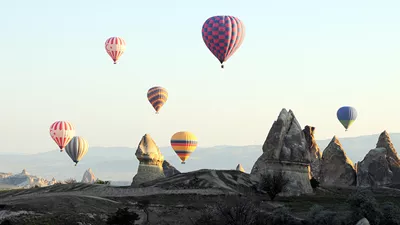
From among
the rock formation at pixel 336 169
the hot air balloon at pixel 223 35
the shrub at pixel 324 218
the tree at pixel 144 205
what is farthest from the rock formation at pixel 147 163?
the shrub at pixel 324 218

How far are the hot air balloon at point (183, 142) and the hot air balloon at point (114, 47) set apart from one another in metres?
20.0

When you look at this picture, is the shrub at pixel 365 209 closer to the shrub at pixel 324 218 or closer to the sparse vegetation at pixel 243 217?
the shrub at pixel 324 218

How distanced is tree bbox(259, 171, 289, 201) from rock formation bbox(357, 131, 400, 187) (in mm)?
33344

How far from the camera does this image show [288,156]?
94250 mm

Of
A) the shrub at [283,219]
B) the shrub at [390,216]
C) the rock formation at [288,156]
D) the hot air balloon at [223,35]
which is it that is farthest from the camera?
the hot air balloon at [223,35]

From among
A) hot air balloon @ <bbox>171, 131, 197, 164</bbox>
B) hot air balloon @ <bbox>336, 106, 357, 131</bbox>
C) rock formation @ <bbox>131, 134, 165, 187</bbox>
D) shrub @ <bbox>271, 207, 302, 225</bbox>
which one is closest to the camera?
shrub @ <bbox>271, 207, 302, 225</bbox>

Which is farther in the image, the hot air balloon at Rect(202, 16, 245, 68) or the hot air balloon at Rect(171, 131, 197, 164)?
the hot air balloon at Rect(171, 131, 197, 164)

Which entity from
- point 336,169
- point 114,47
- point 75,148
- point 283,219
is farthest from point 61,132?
point 283,219

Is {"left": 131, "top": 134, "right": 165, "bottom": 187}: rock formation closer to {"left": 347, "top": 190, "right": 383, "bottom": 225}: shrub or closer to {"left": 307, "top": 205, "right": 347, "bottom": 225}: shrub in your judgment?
{"left": 307, "top": 205, "right": 347, "bottom": 225}: shrub

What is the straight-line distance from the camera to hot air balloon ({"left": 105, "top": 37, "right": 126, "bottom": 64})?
130750 mm

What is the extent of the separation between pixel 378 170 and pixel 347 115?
2237 centimetres

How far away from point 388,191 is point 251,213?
50.4 meters

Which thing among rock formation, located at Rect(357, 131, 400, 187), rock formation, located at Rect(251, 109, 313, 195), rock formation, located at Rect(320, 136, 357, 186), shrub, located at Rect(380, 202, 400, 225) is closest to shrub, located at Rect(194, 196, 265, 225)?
shrub, located at Rect(380, 202, 400, 225)

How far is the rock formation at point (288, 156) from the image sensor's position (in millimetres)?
93875
